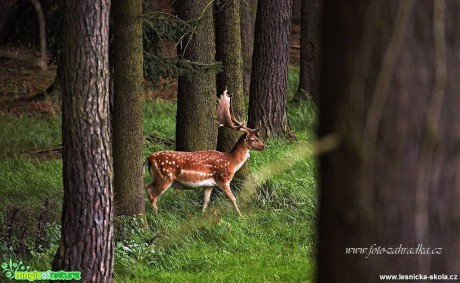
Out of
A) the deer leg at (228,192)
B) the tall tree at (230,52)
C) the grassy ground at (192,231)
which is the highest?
the tall tree at (230,52)

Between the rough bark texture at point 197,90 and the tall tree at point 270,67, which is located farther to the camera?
the tall tree at point 270,67

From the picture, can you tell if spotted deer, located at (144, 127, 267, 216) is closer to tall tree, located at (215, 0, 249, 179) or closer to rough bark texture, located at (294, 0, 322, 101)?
tall tree, located at (215, 0, 249, 179)

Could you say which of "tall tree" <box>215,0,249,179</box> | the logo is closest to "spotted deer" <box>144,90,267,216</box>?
"tall tree" <box>215,0,249,179</box>

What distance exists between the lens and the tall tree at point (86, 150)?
8.59 meters

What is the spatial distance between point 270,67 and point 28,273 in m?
9.62

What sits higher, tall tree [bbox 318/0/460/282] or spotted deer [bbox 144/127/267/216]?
tall tree [bbox 318/0/460/282]

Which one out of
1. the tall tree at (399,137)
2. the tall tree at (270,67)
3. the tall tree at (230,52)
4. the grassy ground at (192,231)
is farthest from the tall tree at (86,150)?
the tall tree at (270,67)

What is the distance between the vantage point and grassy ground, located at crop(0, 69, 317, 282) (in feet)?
33.9

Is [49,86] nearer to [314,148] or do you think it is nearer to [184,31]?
[184,31]

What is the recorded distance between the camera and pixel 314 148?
3074mm

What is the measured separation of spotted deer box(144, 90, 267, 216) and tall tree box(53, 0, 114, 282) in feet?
13.1

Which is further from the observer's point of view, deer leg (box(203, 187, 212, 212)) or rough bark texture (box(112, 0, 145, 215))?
deer leg (box(203, 187, 212, 212))

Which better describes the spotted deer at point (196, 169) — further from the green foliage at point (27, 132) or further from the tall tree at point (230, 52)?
the green foliage at point (27, 132)

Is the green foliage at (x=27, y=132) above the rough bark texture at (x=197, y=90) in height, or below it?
below
